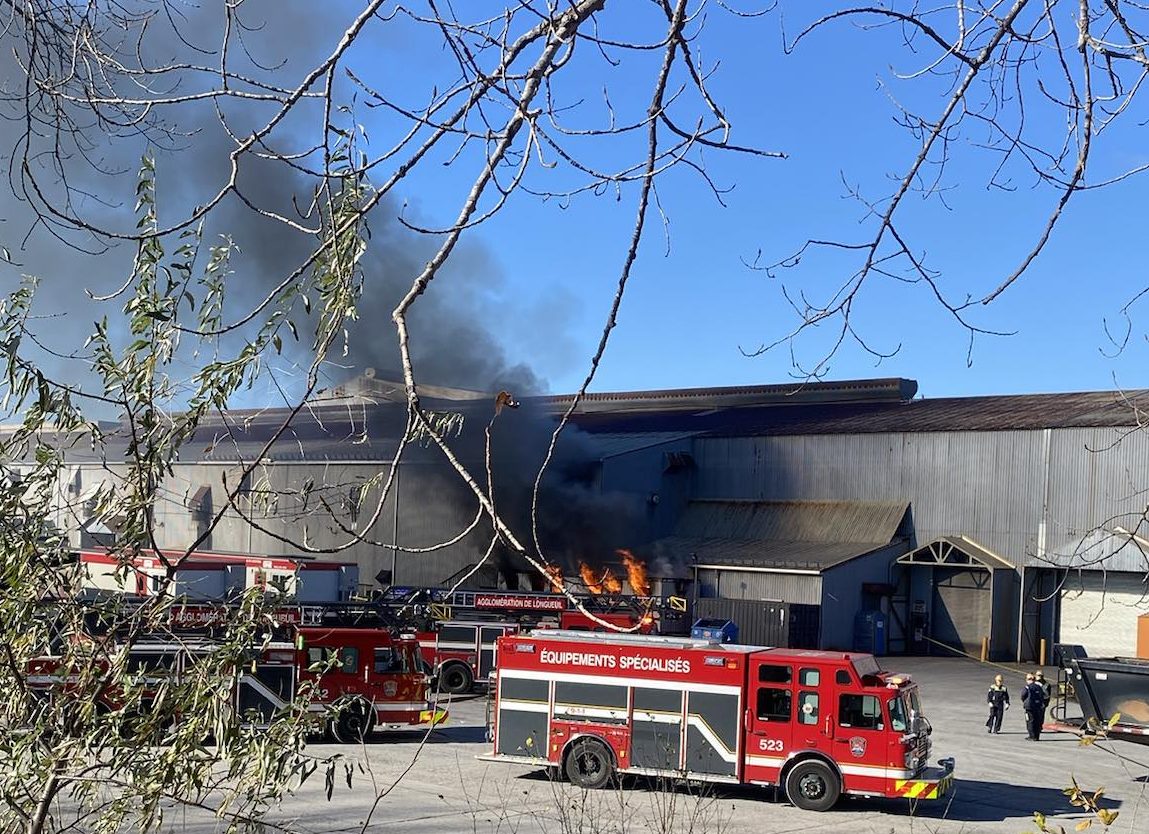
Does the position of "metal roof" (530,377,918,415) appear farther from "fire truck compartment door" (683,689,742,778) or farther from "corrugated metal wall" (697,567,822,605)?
"fire truck compartment door" (683,689,742,778)

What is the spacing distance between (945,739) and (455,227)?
Result: 23.0 metres

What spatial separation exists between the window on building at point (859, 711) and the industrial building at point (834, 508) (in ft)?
64.5

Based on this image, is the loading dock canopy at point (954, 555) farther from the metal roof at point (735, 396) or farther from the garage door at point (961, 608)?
the metal roof at point (735, 396)

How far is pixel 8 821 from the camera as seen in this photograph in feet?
18.3

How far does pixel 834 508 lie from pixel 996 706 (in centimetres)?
2006

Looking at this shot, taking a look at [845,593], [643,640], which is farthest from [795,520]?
[643,640]

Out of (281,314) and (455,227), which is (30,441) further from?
(455,227)

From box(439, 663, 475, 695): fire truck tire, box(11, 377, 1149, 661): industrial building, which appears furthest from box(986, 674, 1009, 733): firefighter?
box(11, 377, 1149, 661): industrial building

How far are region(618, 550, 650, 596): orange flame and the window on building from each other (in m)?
22.5

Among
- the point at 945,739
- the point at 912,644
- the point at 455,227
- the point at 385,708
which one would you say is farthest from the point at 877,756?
the point at 912,644

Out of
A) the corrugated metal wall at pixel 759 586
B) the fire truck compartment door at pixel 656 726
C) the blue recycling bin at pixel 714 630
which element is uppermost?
the corrugated metal wall at pixel 759 586

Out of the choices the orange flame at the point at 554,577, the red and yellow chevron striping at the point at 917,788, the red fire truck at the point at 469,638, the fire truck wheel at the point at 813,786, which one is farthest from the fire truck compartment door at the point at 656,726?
the orange flame at the point at 554,577

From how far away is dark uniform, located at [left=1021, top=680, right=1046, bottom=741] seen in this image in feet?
80.9

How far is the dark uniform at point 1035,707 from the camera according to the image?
24653 millimetres
